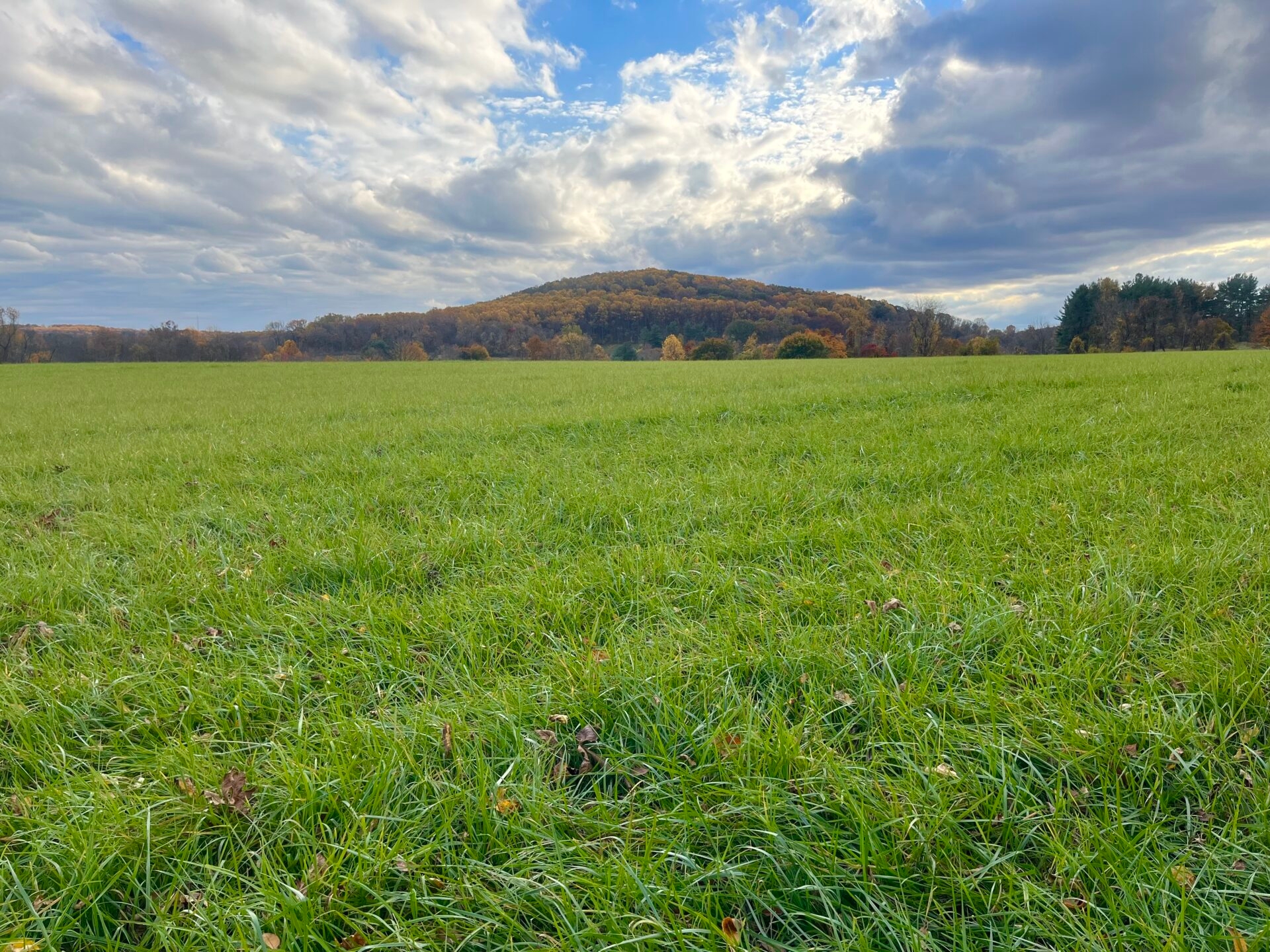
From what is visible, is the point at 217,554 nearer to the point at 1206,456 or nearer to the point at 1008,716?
the point at 1008,716

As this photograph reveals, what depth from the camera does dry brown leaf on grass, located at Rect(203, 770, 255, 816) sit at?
1.98 metres

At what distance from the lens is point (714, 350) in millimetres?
70938

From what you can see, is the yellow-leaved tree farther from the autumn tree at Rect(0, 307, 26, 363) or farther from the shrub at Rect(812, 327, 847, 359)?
the autumn tree at Rect(0, 307, 26, 363)

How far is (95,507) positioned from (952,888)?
7.65 m

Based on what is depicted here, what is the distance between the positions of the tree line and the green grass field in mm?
79174

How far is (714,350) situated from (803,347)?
11.1 metres

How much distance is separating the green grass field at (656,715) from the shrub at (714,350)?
66659mm

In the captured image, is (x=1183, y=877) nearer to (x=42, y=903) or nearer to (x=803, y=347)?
(x=42, y=903)

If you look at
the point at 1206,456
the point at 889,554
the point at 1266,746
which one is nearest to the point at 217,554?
the point at 889,554

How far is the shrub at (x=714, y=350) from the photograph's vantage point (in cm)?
7062

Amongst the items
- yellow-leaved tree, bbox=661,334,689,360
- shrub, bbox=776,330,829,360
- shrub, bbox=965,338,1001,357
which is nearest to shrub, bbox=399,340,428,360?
yellow-leaved tree, bbox=661,334,689,360

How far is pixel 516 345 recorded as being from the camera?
264 ft

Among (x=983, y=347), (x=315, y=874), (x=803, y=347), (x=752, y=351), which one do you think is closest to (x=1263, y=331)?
(x=983, y=347)

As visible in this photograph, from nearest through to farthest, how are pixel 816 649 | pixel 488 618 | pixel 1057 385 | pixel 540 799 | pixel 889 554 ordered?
1. pixel 540 799
2. pixel 816 649
3. pixel 488 618
4. pixel 889 554
5. pixel 1057 385
